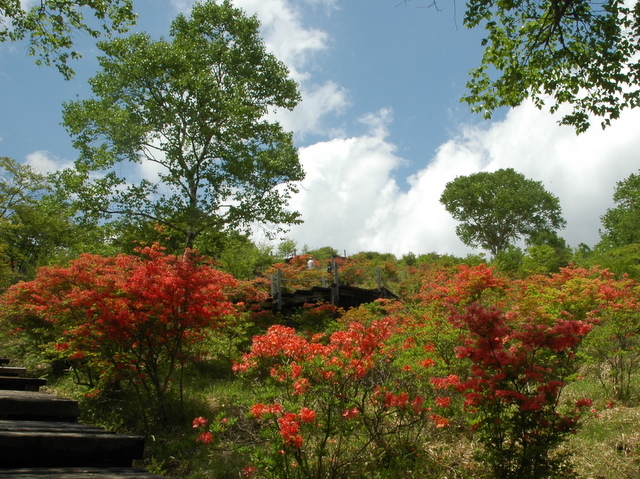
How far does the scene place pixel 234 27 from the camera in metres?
12.6

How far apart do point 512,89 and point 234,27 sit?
30.0 ft

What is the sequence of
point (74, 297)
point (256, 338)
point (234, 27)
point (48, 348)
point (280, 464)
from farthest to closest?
point (234, 27) < point (48, 348) < point (74, 297) < point (256, 338) < point (280, 464)

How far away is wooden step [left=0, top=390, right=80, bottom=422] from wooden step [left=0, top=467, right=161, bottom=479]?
1001mm

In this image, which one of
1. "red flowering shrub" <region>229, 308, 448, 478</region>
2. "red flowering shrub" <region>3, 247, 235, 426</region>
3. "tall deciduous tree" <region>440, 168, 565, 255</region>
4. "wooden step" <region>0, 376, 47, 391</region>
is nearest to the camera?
"wooden step" <region>0, 376, 47, 391</region>

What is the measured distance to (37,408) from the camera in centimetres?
268

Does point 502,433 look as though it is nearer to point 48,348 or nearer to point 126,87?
point 48,348

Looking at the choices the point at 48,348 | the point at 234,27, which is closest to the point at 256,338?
the point at 48,348

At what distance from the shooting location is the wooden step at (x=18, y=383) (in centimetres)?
347

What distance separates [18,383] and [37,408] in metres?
1.15

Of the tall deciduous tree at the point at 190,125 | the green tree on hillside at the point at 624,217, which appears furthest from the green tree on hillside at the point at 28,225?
the green tree on hillside at the point at 624,217

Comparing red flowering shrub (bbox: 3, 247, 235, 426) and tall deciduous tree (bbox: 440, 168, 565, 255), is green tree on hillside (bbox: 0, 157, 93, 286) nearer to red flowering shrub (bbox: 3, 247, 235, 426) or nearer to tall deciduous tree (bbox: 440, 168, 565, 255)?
red flowering shrub (bbox: 3, 247, 235, 426)

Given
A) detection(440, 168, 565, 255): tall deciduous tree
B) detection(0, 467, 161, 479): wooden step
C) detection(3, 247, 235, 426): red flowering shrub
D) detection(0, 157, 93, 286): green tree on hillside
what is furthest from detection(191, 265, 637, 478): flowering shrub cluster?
detection(440, 168, 565, 255): tall deciduous tree

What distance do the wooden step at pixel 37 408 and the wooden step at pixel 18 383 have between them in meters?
0.89

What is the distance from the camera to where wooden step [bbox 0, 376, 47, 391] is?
3.47m
